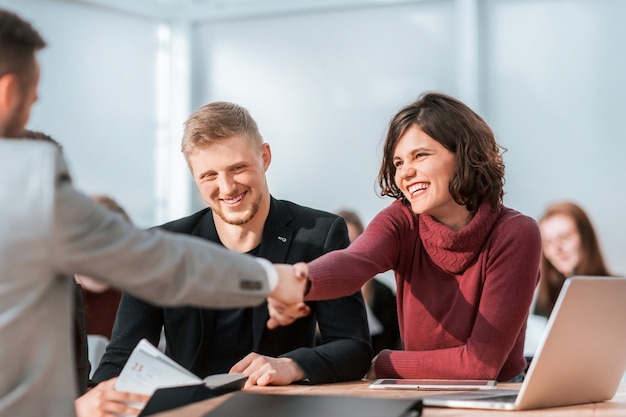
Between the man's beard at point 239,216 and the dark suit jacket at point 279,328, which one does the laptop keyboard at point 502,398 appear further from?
the man's beard at point 239,216

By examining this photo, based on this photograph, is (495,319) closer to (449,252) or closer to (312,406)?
(449,252)

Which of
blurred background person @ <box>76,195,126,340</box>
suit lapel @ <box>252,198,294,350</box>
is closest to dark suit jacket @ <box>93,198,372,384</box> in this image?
suit lapel @ <box>252,198,294,350</box>

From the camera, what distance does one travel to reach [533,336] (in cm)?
418

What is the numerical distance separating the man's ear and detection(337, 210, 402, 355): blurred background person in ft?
11.2

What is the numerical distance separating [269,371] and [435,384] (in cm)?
37

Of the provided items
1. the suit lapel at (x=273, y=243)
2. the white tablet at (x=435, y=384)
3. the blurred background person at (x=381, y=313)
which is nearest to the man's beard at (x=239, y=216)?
the suit lapel at (x=273, y=243)

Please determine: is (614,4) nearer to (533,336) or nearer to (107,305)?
(533,336)

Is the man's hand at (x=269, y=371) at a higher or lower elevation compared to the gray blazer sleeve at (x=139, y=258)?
lower

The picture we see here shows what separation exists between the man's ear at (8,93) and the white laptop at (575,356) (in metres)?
0.92

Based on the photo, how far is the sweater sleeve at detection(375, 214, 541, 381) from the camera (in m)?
2.13

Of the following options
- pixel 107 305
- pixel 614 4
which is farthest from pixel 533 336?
pixel 614 4

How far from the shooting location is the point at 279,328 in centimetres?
246

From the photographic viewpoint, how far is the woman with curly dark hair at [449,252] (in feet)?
7.09

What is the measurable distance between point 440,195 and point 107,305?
1980 millimetres
